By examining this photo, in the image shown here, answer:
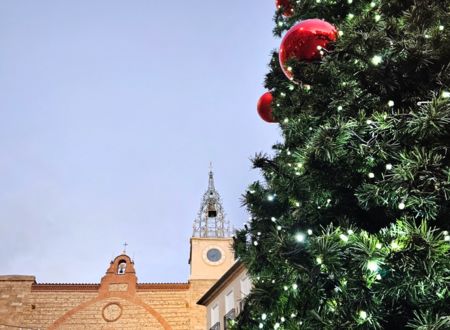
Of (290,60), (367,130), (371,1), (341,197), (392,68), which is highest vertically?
(371,1)

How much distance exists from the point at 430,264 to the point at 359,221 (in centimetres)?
94

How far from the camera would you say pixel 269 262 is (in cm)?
314

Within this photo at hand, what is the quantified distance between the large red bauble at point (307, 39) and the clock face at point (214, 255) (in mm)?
18290

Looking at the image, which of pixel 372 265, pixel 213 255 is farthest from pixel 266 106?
pixel 213 255

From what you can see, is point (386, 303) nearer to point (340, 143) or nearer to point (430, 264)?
point (430, 264)

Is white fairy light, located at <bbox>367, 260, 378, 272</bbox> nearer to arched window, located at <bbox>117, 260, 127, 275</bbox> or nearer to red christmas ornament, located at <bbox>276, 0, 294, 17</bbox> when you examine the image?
red christmas ornament, located at <bbox>276, 0, 294, 17</bbox>

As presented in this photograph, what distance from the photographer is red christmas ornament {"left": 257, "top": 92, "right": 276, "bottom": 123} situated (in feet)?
15.2

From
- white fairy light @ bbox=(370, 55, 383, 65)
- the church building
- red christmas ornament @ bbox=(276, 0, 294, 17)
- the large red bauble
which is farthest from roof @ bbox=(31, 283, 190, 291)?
white fairy light @ bbox=(370, 55, 383, 65)

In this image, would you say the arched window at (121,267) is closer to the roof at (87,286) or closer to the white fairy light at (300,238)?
the roof at (87,286)

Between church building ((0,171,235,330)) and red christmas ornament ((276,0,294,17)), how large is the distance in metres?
14.2

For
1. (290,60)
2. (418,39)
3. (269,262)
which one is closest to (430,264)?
(269,262)

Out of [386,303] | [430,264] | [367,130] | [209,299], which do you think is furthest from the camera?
[209,299]

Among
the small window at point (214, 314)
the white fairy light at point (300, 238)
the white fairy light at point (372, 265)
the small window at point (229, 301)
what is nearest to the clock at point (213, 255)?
the small window at point (214, 314)

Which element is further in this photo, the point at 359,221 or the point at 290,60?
the point at 290,60
